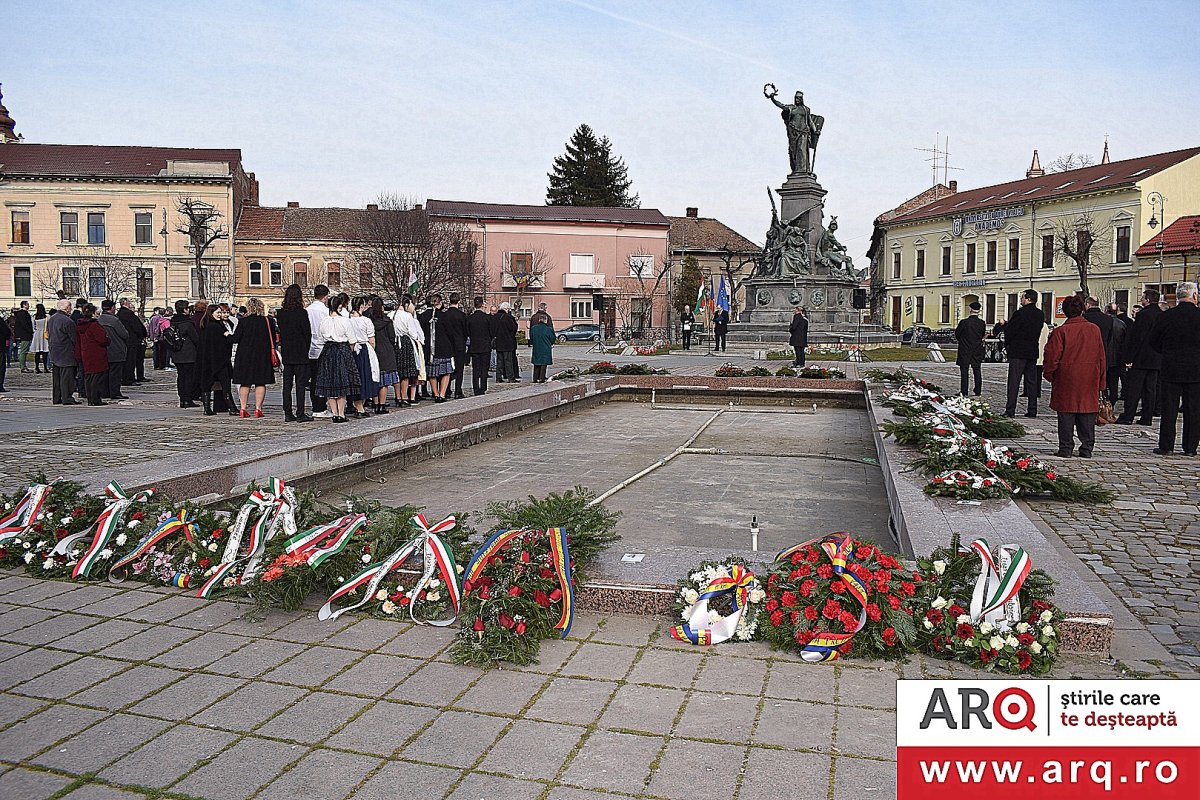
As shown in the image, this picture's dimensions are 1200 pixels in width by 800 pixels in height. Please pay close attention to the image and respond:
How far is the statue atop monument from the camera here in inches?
1543

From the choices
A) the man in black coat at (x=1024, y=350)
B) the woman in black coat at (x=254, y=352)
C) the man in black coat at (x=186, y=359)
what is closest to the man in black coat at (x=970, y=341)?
the man in black coat at (x=1024, y=350)

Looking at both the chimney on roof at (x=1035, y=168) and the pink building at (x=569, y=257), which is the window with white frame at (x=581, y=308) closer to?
the pink building at (x=569, y=257)

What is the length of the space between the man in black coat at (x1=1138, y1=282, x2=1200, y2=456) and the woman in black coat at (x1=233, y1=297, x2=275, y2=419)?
11.0m

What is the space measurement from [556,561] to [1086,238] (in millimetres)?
56905

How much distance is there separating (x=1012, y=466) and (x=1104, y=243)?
54.9 meters

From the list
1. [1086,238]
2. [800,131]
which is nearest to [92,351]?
[800,131]

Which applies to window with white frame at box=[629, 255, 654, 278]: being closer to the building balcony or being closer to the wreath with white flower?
the building balcony

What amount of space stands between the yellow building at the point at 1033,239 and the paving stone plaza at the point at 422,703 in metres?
44.8

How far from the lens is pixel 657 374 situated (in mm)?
20078

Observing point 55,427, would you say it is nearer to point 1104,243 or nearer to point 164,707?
point 164,707

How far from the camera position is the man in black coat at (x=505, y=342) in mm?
18625

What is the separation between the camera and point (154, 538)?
5.72m

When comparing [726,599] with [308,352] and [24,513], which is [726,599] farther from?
[308,352]

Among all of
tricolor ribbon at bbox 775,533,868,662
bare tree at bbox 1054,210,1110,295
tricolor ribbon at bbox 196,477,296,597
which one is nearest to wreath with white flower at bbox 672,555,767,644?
tricolor ribbon at bbox 775,533,868,662
